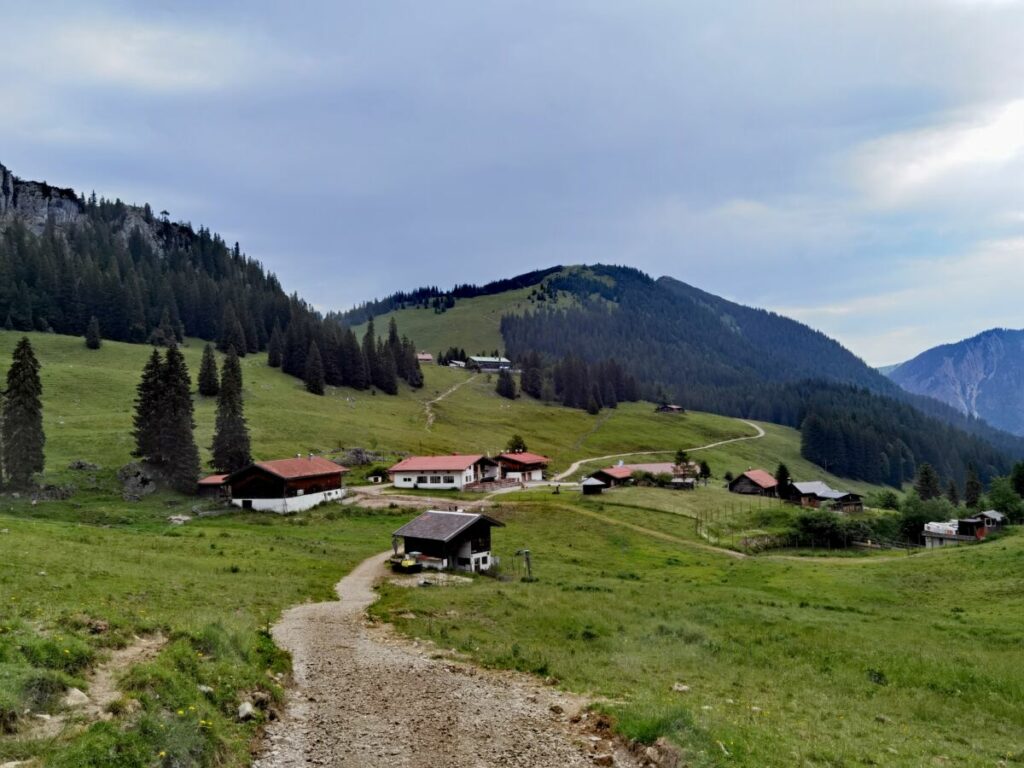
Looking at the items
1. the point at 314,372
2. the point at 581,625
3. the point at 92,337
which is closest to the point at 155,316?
the point at 92,337

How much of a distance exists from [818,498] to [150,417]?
108 m

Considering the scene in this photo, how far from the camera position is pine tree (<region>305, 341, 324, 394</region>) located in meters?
151

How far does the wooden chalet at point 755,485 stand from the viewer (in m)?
116

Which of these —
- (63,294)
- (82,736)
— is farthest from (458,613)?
(63,294)

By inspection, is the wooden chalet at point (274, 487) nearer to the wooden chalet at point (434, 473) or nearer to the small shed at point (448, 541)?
the wooden chalet at point (434, 473)

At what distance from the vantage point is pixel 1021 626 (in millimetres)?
33750

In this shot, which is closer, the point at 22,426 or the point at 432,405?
the point at 22,426

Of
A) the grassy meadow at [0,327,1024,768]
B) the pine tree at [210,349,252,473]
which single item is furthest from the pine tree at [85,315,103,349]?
the pine tree at [210,349,252,473]

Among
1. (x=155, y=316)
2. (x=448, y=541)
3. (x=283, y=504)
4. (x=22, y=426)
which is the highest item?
(x=155, y=316)

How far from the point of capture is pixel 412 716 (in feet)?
55.7

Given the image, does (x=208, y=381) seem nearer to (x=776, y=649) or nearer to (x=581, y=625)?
(x=581, y=625)

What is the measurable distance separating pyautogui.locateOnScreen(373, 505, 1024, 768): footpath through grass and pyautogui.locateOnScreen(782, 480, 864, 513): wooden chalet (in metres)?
56.9

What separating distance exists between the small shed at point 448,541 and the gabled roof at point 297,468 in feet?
103

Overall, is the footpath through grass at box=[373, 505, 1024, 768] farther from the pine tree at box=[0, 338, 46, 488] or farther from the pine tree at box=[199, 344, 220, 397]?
the pine tree at box=[199, 344, 220, 397]
